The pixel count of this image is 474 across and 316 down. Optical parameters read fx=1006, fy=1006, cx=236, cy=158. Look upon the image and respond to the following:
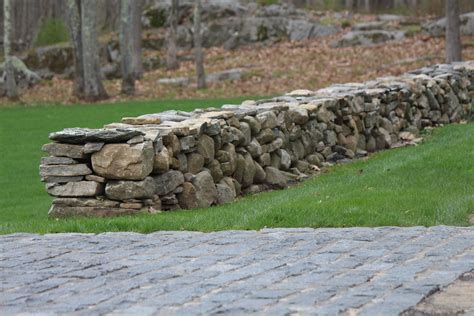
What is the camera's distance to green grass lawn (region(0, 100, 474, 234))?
8.84 metres

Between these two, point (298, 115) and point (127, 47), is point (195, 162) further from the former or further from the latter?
point (127, 47)

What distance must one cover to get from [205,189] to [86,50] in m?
20.6

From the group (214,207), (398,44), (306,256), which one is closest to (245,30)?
(398,44)

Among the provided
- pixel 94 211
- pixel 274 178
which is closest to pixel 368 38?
pixel 274 178

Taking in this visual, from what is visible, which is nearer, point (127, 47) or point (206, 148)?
point (206, 148)

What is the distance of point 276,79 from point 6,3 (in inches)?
345

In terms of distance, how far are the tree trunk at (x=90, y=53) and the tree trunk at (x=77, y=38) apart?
31.3 inches

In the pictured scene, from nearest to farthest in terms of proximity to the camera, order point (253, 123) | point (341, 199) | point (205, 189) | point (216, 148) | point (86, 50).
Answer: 1. point (341, 199)
2. point (205, 189)
3. point (216, 148)
4. point (253, 123)
5. point (86, 50)

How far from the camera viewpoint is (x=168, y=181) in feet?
34.2

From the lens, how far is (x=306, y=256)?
706cm

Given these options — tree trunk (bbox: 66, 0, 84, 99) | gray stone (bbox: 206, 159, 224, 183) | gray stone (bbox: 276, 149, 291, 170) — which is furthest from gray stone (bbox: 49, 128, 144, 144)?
tree trunk (bbox: 66, 0, 84, 99)

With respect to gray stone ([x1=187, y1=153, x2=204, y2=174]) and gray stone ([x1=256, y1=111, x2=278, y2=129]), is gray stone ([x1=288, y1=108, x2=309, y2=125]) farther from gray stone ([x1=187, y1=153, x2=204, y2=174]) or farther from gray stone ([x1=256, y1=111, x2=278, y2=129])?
gray stone ([x1=187, y1=153, x2=204, y2=174])

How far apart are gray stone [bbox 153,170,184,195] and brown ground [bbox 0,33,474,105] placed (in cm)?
1881

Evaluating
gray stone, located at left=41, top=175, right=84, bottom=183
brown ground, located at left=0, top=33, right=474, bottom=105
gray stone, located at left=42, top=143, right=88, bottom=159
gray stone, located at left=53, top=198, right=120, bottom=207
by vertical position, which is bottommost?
brown ground, located at left=0, top=33, right=474, bottom=105
